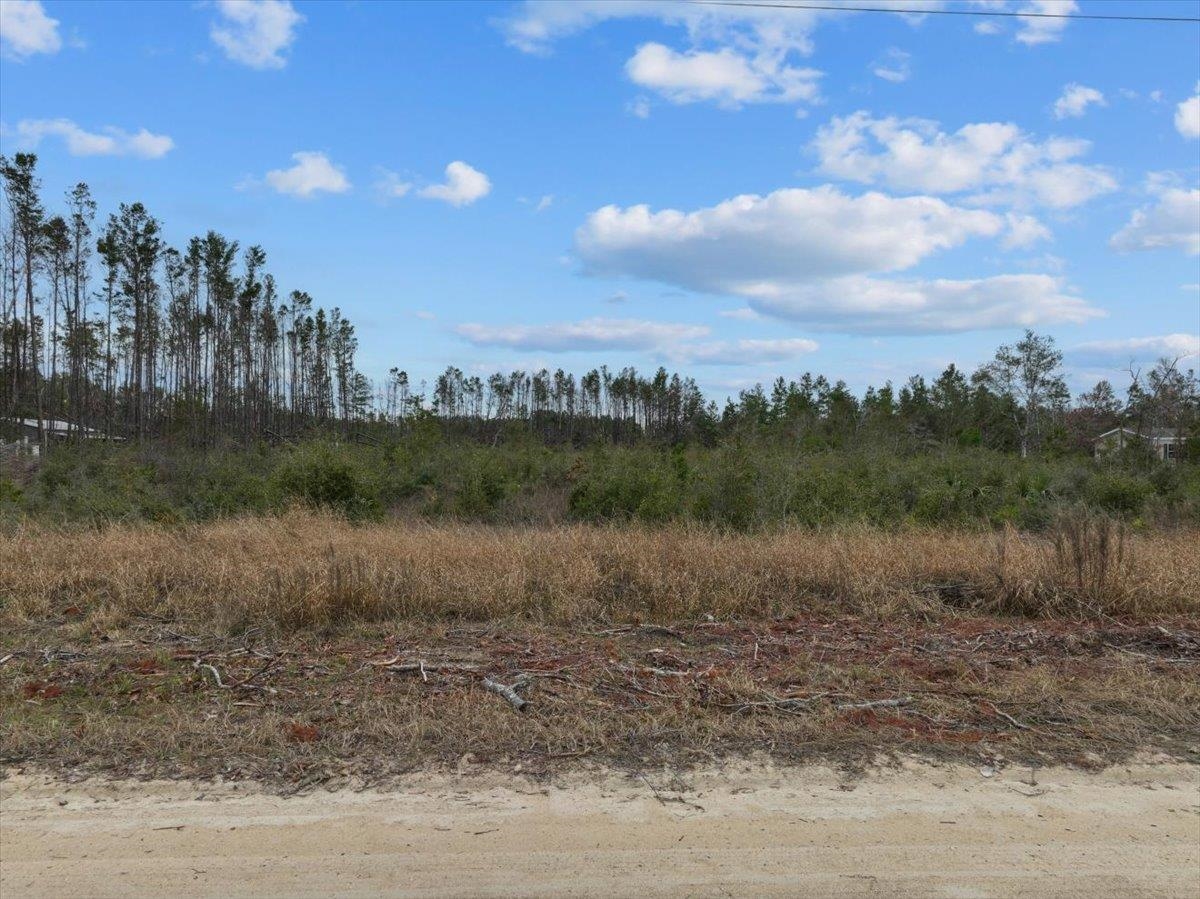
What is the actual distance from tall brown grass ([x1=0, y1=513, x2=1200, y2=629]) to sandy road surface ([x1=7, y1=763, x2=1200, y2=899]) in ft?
10.7

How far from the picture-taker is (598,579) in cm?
788

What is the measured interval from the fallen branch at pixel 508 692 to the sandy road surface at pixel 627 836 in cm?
95

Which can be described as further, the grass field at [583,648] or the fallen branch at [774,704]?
the fallen branch at [774,704]

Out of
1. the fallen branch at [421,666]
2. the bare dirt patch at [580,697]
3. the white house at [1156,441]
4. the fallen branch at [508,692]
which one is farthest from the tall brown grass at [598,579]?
the white house at [1156,441]

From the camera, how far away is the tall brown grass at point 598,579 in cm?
730

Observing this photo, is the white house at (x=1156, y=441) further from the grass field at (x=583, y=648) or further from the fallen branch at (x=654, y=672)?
the fallen branch at (x=654, y=672)

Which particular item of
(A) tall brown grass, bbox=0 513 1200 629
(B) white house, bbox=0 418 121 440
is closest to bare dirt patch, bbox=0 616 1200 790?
(A) tall brown grass, bbox=0 513 1200 629

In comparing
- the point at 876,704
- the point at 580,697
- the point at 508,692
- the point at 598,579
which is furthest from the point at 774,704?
the point at 598,579

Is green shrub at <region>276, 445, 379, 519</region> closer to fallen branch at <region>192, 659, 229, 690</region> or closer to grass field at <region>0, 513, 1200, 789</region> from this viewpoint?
grass field at <region>0, 513, 1200, 789</region>

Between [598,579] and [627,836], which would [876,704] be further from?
[598,579]

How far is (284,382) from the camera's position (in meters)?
50.3

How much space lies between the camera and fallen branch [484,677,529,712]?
5.00m

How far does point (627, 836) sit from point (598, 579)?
4360 millimetres

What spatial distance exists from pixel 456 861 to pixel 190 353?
4369 centimetres
